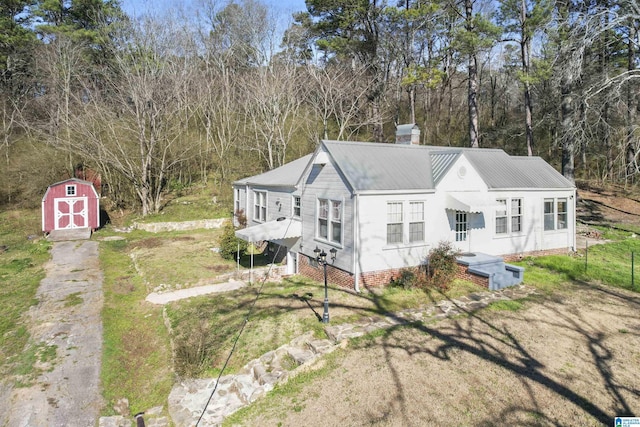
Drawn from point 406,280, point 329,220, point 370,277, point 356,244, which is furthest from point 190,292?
point 406,280

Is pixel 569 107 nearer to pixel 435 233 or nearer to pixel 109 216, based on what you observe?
pixel 435 233

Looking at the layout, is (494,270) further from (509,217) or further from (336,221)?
(336,221)

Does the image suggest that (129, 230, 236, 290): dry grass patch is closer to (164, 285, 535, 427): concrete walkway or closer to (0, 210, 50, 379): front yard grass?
(0, 210, 50, 379): front yard grass

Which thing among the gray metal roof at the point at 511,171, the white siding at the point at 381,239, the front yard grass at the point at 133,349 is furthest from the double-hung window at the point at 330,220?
the front yard grass at the point at 133,349

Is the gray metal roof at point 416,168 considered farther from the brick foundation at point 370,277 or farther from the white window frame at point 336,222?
the brick foundation at point 370,277

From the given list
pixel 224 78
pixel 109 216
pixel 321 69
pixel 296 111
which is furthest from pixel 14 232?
pixel 321 69

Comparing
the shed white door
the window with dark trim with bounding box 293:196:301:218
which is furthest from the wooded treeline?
the window with dark trim with bounding box 293:196:301:218
